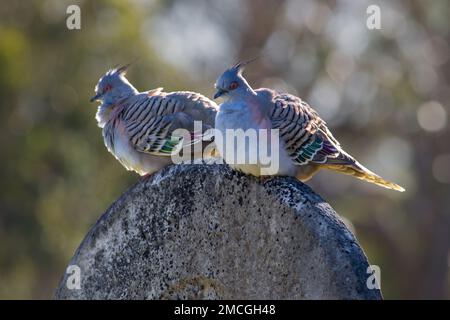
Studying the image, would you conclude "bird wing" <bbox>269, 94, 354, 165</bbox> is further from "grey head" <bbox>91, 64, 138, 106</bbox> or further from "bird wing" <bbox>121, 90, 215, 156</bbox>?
"grey head" <bbox>91, 64, 138, 106</bbox>

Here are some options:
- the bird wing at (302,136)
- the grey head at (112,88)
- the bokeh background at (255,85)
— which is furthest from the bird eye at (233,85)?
the bokeh background at (255,85)

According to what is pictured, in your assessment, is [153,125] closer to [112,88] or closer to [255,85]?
[112,88]

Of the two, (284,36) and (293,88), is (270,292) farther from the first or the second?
(284,36)

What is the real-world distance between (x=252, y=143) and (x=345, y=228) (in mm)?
992

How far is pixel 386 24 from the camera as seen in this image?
22.6m

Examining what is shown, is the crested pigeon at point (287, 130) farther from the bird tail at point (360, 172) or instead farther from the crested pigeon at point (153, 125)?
the crested pigeon at point (153, 125)

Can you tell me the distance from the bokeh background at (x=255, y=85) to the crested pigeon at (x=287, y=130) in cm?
1088

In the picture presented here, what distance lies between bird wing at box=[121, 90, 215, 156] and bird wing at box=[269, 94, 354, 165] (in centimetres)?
81

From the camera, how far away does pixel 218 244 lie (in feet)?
22.1

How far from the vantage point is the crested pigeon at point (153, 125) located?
25.5 feet

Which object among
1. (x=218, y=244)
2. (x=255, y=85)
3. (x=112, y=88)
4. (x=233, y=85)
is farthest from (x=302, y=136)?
(x=255, y=85)

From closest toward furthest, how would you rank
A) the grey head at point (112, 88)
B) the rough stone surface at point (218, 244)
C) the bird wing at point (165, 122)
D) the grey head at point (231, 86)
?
the rough stone surface at point (218, 244), the grey head at point (231, 86), the bird wing at point (165, 122), the grey head at point (112, 88)

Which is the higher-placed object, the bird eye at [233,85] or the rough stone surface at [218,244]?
the bird eye at [233,85]

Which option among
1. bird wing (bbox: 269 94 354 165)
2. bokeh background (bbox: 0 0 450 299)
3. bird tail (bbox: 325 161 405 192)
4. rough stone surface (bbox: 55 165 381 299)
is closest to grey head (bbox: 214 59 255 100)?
bird wing (bbox: 269 94 354 165)
